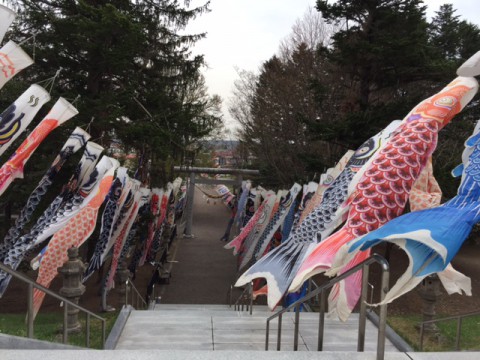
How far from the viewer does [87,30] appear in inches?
383

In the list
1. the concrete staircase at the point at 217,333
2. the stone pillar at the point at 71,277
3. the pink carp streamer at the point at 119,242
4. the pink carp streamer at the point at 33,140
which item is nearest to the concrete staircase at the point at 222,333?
the concrete staircase at the point at 217,333

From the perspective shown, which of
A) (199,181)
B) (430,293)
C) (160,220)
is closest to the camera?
(430,293)

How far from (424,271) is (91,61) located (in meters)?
10.5

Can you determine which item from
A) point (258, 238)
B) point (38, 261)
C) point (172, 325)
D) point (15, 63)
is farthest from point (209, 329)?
point (258, 238)

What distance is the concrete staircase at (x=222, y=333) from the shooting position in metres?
5.39

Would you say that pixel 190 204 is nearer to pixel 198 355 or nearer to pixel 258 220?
pixel 258 220

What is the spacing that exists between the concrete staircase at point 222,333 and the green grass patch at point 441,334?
1370mm

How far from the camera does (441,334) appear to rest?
7145mm

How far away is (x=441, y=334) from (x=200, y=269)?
35.3ft

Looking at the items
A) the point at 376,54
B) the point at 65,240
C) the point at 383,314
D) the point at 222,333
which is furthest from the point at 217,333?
the point at 376,54

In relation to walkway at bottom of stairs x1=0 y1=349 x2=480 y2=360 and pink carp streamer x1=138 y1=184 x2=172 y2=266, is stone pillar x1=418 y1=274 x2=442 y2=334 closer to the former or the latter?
walkway at bottom of stairs x1=0 y1=349 x2=480 y2=360

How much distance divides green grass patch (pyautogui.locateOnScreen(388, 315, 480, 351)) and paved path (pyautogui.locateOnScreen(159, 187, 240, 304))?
19.5 feet

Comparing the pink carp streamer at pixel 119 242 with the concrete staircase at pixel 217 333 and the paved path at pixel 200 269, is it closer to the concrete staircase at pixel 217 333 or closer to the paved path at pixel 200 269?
the concrete staircase at pixel 217 333

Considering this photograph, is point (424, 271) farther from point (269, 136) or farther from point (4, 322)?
point (269, 136)
